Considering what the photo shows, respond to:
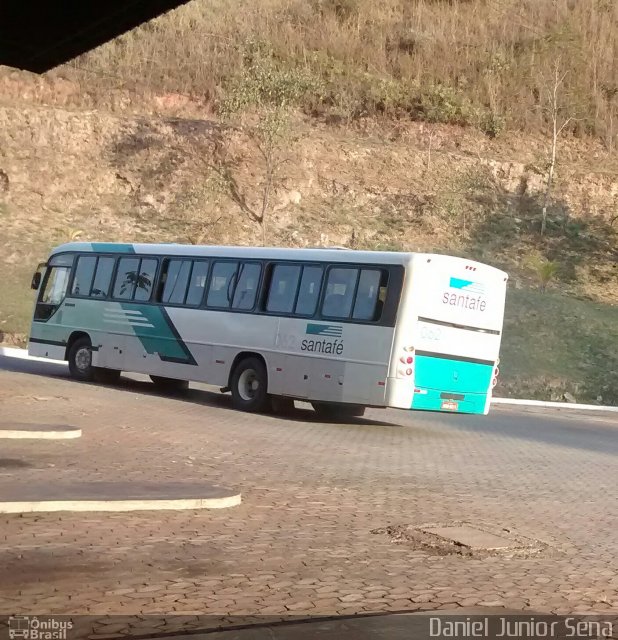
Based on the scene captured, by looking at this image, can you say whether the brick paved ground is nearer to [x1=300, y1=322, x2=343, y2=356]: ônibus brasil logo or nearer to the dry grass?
[x1=300, y1=322, x2=343, y2=356]: ônibus brasil logo

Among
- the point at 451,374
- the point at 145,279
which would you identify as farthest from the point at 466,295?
the point at 145,279

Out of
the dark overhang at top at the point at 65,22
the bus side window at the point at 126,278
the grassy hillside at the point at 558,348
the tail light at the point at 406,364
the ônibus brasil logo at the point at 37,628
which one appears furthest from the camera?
the grassy hillside at the point at 558,348

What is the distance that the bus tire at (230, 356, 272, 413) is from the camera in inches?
813

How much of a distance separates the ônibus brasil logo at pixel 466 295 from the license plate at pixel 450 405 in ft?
5.66

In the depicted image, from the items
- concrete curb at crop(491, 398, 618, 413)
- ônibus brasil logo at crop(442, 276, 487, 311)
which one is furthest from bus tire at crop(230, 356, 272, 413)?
concrete curb at crop(491, 398, 618, 413)

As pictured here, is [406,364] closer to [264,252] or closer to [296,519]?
[264,252]

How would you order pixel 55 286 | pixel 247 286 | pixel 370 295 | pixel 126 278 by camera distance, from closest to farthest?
pixel 370 295 < pixel 247 286 < pixel 126 278 < pixel 55 286

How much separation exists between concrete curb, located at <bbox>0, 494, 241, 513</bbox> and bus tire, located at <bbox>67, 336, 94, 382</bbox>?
1521 centimetres

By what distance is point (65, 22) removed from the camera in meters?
11.4

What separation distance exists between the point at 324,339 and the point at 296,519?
10169 mm

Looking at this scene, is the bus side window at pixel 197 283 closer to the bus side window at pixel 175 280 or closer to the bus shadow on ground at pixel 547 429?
the bus side window at pixel 175 280

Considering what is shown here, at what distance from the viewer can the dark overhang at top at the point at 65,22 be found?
1082 centimetres

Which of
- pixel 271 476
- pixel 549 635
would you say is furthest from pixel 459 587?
pixel 271 476

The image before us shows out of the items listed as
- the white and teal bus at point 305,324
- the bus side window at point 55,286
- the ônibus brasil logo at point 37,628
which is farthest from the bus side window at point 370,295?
the ônibus brasil logo at point 37,628
